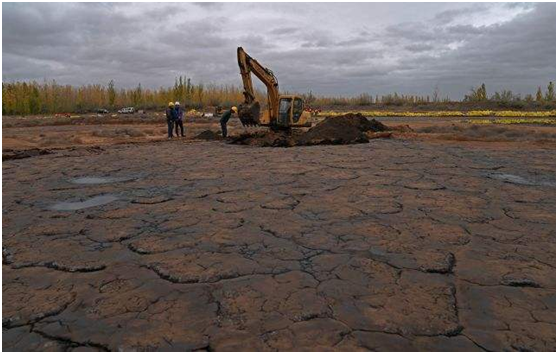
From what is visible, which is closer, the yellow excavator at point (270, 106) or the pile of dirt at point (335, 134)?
the pile of dirt at point (335, 134)

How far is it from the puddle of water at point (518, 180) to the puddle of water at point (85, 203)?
229 inches

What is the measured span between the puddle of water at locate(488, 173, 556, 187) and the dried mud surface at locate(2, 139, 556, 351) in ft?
0.26

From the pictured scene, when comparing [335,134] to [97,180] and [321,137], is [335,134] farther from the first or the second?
[97,180]

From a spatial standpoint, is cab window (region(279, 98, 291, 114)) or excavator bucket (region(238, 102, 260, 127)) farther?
cab window (region(279, 98, 291, 114))

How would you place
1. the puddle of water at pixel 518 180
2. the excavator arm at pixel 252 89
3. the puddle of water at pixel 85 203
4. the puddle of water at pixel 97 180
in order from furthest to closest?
the excavator arm at pixel 252 89 → the puddle of water at pixel 97 180 → the puddle of water at pixel 518 180 → the puddle of water at pixel 85 203

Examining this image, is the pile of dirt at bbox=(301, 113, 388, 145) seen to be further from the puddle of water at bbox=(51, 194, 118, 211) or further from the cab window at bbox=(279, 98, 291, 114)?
the puddle of water at bbox=(51, 194, 118, 211)

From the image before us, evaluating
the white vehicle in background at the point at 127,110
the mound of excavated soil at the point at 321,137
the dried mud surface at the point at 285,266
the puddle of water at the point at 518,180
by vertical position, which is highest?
the white vehicle in background at the point at 127,110

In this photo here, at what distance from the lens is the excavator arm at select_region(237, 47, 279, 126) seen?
1539 cm

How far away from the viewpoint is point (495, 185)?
647cm

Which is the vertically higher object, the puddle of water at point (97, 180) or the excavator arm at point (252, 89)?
the excavator arm at point (252, 89)

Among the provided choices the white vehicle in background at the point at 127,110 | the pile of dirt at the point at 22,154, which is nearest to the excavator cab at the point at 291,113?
the pile of dirt at the point at 22,154

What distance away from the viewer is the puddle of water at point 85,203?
5532 mm

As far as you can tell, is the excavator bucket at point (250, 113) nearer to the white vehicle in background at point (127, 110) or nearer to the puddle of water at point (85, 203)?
the puddle of water at point (85, 203)

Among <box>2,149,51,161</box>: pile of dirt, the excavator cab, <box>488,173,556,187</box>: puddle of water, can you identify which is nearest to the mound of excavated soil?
the excavator cab
